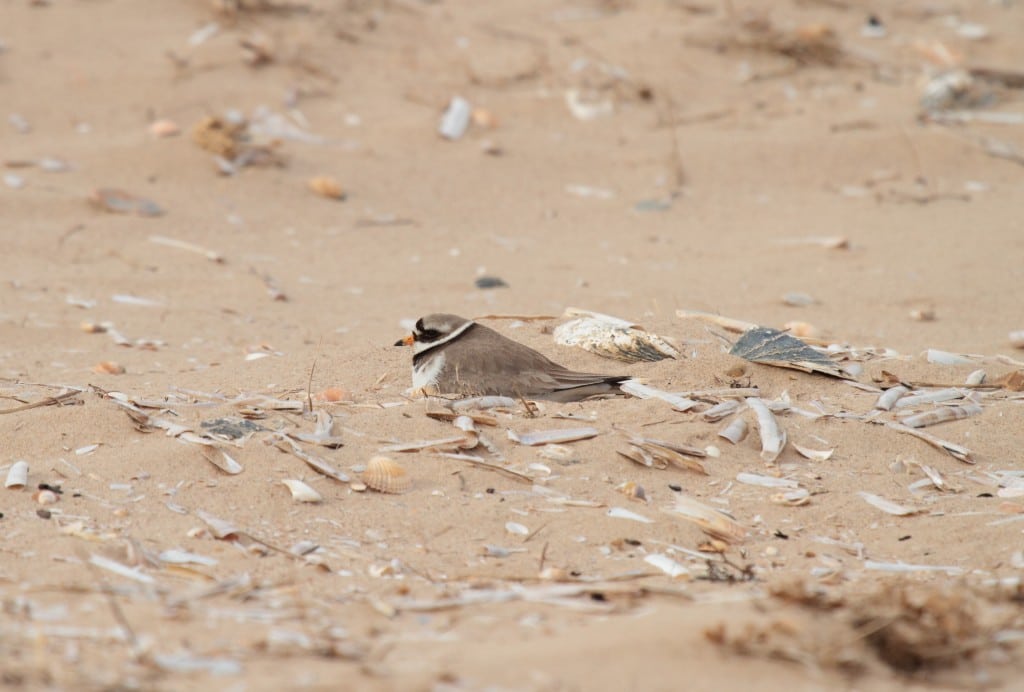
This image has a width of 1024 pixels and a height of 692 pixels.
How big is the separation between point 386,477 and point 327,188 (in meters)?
5.26

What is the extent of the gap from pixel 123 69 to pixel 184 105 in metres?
0.78

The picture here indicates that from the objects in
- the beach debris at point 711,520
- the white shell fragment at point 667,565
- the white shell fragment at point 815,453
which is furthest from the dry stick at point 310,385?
the white shell fragment at point 815,453

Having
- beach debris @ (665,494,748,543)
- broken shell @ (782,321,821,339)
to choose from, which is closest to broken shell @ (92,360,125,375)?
beach debris @ (665,494,748,543)

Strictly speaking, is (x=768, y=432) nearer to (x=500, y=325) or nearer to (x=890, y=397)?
(x=890, y=397)

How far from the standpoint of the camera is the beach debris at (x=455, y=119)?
9.92m

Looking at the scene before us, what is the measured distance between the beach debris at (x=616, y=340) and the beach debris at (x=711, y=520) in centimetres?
149

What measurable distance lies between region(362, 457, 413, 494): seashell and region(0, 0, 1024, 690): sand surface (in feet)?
0.24

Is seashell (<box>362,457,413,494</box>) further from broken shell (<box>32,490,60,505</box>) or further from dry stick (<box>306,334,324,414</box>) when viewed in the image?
broken shell (<box>32,490,60,505</box>)

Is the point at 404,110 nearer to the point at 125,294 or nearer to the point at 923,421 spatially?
the point at 125,294

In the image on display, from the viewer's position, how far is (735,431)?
15.6 ft

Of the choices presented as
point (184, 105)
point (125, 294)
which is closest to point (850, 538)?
point (125, 294)

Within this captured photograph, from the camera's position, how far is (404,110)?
10141mm

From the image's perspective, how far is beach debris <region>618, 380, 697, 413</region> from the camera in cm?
497

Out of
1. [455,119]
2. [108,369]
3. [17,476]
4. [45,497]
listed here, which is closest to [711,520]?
[45,497]
